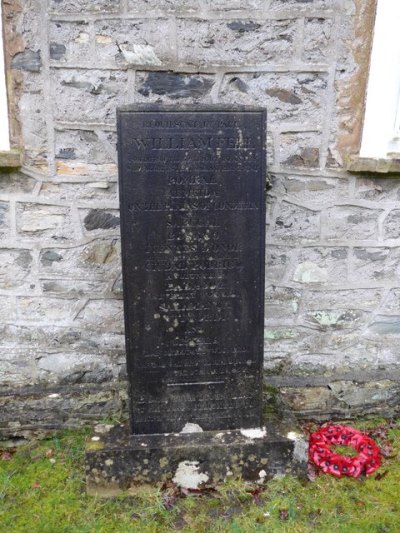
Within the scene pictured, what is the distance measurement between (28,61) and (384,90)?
2.10m

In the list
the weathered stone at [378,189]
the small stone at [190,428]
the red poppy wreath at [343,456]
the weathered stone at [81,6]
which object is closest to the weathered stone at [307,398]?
the red poppy wreath at [343,456]

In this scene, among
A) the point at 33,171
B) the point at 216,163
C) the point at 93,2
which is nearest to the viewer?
the point at 216,163

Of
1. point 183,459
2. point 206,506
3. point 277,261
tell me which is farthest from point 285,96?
point 206,506

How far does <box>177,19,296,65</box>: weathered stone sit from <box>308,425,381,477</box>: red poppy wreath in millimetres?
2362

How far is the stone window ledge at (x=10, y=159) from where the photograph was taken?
2941 millimetres

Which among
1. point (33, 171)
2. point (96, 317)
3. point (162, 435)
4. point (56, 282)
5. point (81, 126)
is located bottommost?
point (162, 435)

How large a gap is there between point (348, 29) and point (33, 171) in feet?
6.68

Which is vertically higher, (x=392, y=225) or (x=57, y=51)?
(x=57, y=51)

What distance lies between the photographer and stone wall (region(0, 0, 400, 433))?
292 centimetres

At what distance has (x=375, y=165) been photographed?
309cm

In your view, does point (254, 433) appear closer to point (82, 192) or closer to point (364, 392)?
point (364, 392)

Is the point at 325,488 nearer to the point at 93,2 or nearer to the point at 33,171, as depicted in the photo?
the point at 33,171

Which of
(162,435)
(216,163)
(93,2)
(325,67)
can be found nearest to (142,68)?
(93,2)

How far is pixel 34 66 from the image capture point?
2.92 metres
